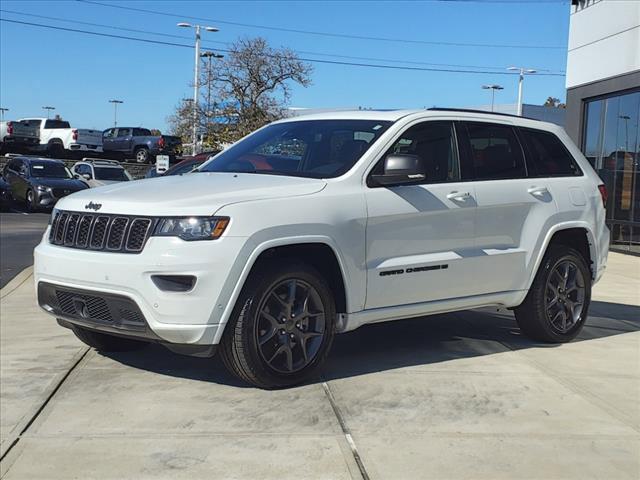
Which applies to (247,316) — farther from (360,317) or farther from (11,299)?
(11,299)

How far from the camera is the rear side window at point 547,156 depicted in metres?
6.32

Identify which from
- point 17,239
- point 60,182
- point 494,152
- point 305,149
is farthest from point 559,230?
point 60,182

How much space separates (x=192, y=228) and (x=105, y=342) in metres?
1.91

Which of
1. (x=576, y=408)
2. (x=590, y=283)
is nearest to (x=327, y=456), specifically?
(x=576, y=408)

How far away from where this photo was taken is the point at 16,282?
969 cm

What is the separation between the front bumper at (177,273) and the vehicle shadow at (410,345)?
32.1 inches

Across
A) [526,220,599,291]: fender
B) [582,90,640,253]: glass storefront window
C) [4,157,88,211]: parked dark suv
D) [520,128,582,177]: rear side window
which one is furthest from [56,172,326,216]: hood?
[4,157,88,211]: parked dark suv

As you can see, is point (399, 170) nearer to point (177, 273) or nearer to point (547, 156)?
point (177, 273)

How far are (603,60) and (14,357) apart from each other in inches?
554

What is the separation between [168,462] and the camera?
12.3ft

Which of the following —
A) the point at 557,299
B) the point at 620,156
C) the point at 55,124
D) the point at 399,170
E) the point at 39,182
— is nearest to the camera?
the point at 399,170

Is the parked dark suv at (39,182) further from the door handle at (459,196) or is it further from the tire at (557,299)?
the door handle at (459,196)

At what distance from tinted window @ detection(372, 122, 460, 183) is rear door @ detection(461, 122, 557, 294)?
15 centimetres

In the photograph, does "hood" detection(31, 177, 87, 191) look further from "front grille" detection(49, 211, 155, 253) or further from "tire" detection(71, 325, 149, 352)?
"front grille" detection(49, 211, 155, 253)
